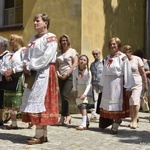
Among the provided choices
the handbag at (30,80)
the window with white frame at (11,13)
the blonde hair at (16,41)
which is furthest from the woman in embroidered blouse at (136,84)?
the window with white frame at (11,13)

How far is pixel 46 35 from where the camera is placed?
4.89m

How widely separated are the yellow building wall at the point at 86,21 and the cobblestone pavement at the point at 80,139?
3.42 metres

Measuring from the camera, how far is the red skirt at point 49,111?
4805mm

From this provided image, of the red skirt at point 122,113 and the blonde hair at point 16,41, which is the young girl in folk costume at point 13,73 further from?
the red skirt at point 122,113

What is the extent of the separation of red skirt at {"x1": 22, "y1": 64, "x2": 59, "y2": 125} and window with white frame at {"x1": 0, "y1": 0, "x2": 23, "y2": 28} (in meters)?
6.33

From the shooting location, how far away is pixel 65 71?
689 cm

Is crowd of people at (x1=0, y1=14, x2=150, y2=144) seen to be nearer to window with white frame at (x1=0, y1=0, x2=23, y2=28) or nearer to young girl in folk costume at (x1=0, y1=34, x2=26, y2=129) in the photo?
young girl in folk costume at (x1=0, y1=34, x2=26, y2=129)

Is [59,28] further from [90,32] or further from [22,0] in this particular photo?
[22,0]

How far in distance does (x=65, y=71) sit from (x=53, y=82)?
6.42ft

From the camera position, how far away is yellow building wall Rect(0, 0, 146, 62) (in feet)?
30.6

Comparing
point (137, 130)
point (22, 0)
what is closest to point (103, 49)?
point (22, 0)

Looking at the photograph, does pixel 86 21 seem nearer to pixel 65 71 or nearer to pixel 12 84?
pixel 65 71

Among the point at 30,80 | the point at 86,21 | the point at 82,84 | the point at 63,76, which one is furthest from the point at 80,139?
the point at 86,21

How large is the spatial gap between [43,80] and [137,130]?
2434mm
